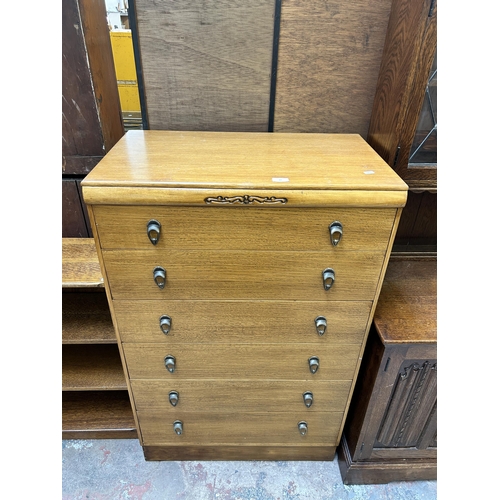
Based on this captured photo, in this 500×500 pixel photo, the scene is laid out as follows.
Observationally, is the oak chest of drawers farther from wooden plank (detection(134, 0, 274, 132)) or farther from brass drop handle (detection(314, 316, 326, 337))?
wooden plank (detection(134, 0, 274, 132))

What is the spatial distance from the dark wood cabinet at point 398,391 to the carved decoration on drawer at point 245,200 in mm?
546

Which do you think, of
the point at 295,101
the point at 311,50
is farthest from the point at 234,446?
the point at 311,50

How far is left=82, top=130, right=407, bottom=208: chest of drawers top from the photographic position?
83 centimetres

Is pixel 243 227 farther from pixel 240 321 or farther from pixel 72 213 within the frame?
pixel 72 213

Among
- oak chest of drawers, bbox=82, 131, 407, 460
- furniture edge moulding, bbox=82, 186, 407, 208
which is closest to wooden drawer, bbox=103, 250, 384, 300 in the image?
oak chest of drawers, bbox=82, 131, 407, 460

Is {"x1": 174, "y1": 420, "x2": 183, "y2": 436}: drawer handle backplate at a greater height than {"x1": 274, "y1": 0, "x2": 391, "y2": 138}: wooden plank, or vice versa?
{"x1": 274, "y1": 0, "x2": 391, "y2": 138}: wooden plank

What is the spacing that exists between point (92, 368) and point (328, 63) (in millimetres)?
1416

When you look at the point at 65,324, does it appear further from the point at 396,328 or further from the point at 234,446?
the point at 396,328

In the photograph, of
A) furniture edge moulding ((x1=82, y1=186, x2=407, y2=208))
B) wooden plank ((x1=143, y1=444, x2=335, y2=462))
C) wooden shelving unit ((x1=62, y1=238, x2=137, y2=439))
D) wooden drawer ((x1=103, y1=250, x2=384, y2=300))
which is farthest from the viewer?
wooden plank ((x1=143, y1=444, x2=335, y2=462))

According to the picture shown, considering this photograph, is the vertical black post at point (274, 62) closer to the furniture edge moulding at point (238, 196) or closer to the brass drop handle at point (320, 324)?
the furniture edge moulding at point (238, 196)

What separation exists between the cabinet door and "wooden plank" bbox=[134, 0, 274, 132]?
90cm

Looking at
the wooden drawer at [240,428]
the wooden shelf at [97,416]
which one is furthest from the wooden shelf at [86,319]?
the wooden shelf at [97,416]

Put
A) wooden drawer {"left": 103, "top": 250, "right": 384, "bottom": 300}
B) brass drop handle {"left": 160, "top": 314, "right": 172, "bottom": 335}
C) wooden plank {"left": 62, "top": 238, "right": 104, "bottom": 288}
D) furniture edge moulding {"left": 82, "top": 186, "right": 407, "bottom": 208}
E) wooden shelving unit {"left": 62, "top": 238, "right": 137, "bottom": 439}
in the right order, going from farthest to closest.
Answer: wooden shelving unit {"left": 62, "top": 238, "right": 137, "bottom": 439}
wooden plank {"left": 62, "top": 238, "right": 104, "bottom": 288}
brass drop handle {"left": 160, "top": 314, "right": 172, "bottom": 335}
wooden drawer {"left": 103, "top": 250, "right": 384, "bottom": 300}
furniture edge moulding {"left": 82, "top": 186, "right": 407, "bottom": 208}

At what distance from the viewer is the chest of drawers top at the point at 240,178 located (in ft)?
2.73
